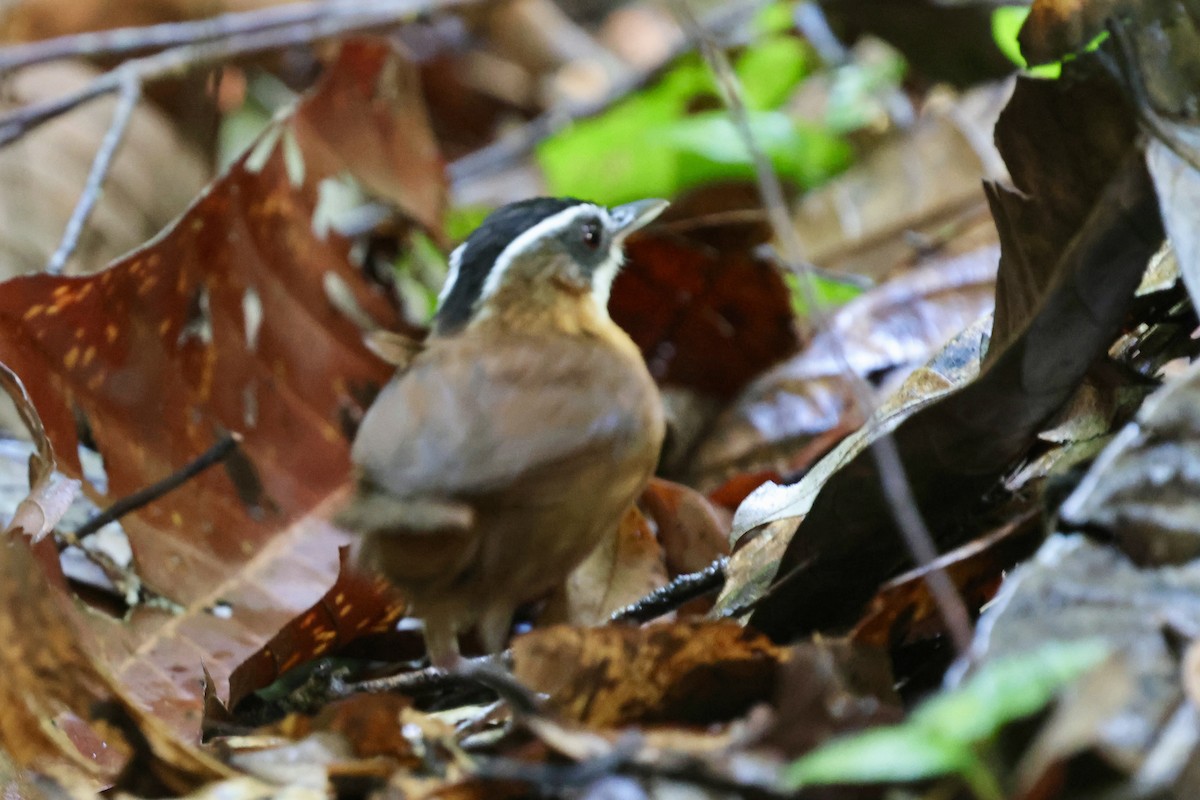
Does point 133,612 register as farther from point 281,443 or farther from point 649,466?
point 649,466

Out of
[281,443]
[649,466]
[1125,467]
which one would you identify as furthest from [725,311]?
[1125,467]

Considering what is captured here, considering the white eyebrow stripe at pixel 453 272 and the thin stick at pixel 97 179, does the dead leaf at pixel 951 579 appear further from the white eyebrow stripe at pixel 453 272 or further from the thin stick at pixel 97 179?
the thin stick at pixel 97 179

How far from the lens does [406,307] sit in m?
4.91

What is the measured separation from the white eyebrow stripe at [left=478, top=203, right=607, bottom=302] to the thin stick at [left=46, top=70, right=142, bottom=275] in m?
1.31

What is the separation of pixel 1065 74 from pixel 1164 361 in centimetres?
61

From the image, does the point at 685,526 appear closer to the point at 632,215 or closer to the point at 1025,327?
the point at 632,215

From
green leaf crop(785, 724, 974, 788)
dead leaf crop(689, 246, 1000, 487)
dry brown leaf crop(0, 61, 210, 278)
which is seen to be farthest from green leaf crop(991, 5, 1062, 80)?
green leaf crop(785, 724, 974, 788)

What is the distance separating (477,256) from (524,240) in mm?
113

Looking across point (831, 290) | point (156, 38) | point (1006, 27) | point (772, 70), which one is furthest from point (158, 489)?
point (772, 70)

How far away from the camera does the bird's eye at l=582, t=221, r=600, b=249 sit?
3.31 meters

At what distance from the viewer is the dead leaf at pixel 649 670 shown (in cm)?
196

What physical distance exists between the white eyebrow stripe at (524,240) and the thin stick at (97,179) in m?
1.31

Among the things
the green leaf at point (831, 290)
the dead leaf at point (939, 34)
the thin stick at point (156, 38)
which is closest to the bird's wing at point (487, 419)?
the green leaf at point (831, 290)

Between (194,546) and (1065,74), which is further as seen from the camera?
(194,546)
